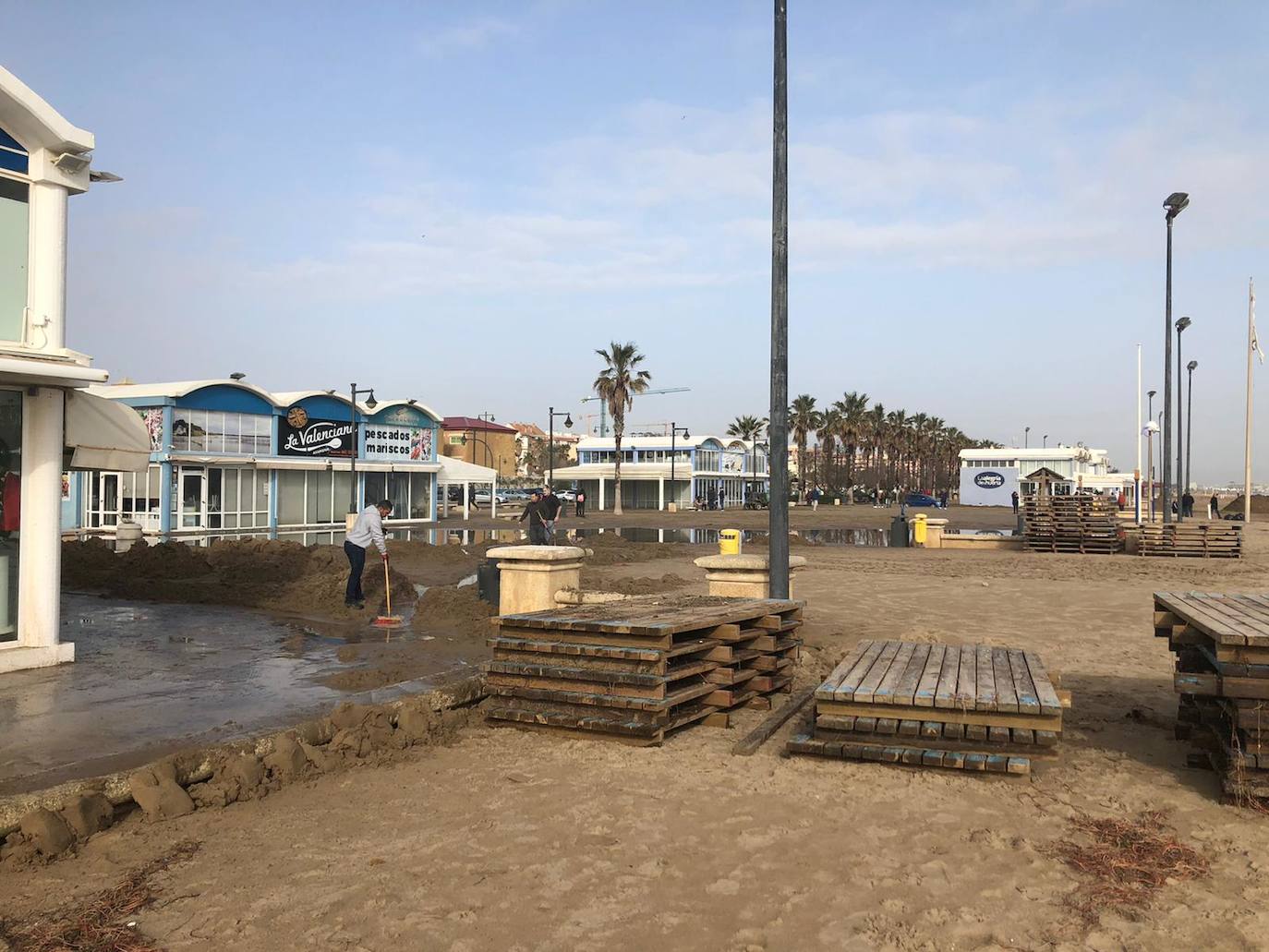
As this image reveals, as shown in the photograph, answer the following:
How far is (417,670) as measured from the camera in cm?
883

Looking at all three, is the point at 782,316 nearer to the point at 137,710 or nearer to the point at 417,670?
the point at 417,670

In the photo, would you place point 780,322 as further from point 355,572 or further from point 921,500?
point 921,500

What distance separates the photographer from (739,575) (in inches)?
411

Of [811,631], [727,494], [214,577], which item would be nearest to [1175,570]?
[811,631]

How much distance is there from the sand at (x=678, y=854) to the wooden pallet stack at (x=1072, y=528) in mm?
20947

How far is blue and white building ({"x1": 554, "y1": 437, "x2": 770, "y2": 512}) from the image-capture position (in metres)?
71.5

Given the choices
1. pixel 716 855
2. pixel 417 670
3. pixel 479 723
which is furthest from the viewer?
pixel 417 670

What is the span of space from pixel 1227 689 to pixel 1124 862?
140 cm

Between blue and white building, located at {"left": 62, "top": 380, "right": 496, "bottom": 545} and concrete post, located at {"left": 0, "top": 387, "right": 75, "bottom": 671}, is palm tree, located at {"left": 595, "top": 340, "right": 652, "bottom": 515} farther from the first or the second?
concrete post, located at {"left": 0, "top": 387, "right": 75, "bottom": 671}

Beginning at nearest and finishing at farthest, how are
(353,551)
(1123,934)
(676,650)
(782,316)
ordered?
(1123,934), (676,650), (782,316), (353,551)

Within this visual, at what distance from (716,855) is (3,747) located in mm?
4490

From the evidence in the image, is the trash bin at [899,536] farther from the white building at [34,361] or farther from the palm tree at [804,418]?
the palm tree at [804,418]

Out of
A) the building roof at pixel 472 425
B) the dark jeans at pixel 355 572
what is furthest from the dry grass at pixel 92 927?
the building roof at pixel 472 425

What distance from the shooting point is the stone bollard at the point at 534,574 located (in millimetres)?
10312
